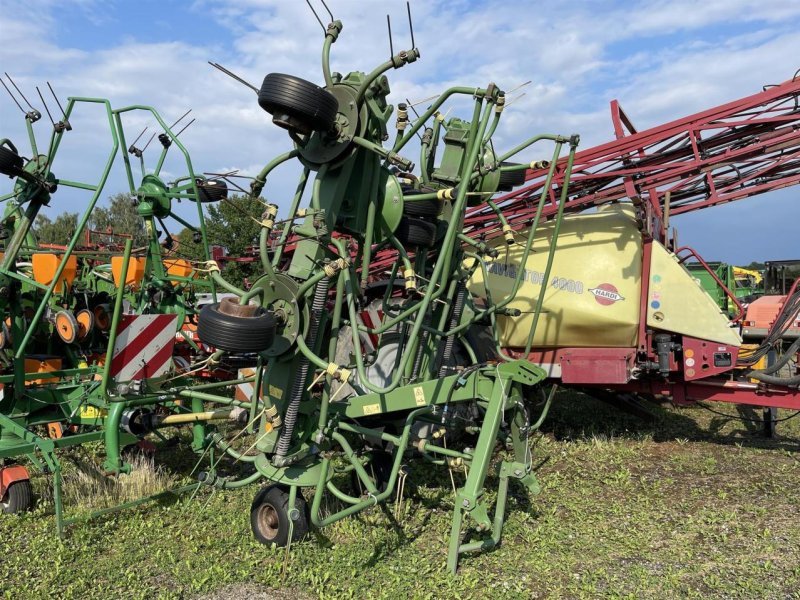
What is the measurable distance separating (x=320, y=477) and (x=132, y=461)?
7.69 feet

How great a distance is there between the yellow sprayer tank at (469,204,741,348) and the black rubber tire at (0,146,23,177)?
396 centimetres

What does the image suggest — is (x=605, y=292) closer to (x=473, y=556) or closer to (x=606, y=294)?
(x=606, y=294)

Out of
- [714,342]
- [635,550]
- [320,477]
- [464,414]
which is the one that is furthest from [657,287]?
[320,477]

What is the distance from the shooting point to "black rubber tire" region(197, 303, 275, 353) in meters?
3.11

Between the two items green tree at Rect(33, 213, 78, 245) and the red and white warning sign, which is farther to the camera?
green tree at Rect(33, 213, 78, 245)

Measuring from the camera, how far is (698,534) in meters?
4.18

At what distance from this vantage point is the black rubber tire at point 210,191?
486 centimetres

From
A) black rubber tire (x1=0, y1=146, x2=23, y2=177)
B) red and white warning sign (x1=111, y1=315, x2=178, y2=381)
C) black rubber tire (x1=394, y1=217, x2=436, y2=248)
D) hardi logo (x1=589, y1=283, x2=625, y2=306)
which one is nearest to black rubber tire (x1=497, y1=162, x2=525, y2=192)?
black rubber tire (x1=394, y1=217, x2=436, y2=248)

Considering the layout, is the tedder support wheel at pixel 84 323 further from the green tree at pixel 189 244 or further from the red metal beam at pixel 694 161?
Answer: the red metal beam at pixel 694 161

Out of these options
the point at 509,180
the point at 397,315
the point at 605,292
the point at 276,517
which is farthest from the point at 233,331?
the point at 605,292

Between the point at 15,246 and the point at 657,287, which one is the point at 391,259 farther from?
the point at 15,246

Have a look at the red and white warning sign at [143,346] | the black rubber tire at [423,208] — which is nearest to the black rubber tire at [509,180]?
the black rubber tire at [423,208]

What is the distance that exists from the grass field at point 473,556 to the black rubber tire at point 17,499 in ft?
0.35

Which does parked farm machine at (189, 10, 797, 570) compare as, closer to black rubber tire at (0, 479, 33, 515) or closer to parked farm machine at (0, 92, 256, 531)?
parked farm machine at (0, 92, 256, 531)
